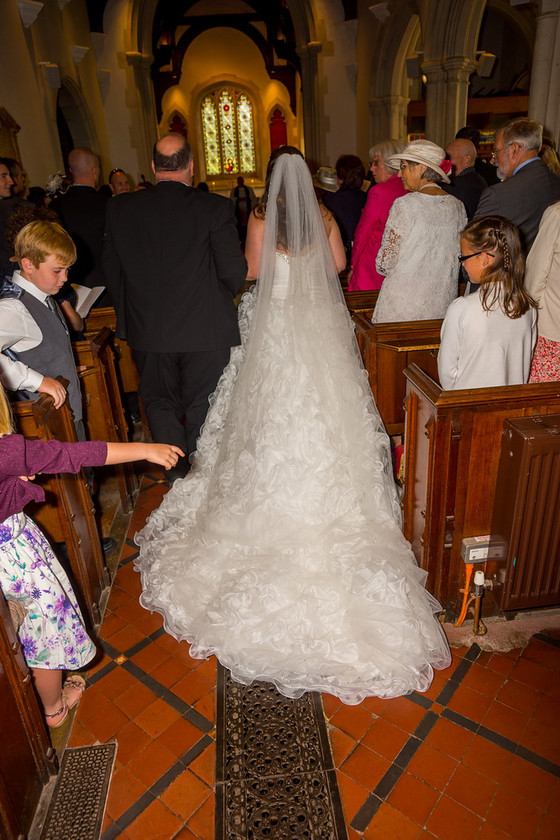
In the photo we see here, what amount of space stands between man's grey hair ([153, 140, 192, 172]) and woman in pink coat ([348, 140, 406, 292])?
1.21 meters

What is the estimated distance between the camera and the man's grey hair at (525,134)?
121 inches

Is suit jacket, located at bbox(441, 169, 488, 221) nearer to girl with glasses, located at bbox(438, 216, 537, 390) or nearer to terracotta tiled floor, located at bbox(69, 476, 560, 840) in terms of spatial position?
girl with glasses, located at bbox(438, 216, 537, 390)

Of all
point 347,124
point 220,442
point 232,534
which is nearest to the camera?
point 232,534

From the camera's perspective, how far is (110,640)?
2.48m

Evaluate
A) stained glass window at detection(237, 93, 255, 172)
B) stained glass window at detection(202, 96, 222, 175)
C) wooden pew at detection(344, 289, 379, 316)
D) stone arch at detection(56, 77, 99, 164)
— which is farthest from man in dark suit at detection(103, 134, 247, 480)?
stained glass window at detection(237, 93, 255, 172)

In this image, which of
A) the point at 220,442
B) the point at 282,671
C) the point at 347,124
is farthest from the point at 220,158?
the point at 282,671

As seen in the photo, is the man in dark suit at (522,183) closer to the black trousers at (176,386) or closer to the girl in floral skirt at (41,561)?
the black trousers at (176,386)

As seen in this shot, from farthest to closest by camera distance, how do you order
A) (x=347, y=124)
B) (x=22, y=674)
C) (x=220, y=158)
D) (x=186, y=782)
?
(x=220, y=158) < (x=347, y=124) < (x=186, y=782) < (x=22, y=674)

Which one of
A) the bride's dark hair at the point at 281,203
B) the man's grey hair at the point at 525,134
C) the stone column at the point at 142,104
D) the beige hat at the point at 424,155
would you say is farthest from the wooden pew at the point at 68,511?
the stone column at the point at 142,104

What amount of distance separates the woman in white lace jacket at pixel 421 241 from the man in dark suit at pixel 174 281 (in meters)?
0.83

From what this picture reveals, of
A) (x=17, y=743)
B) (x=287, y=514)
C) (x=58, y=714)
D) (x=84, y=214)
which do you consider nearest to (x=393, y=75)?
(x=84, y=214)

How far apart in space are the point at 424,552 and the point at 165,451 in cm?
129

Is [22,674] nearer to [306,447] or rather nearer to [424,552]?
[306,447]

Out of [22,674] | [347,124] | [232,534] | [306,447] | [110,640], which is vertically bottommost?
[110,640]
